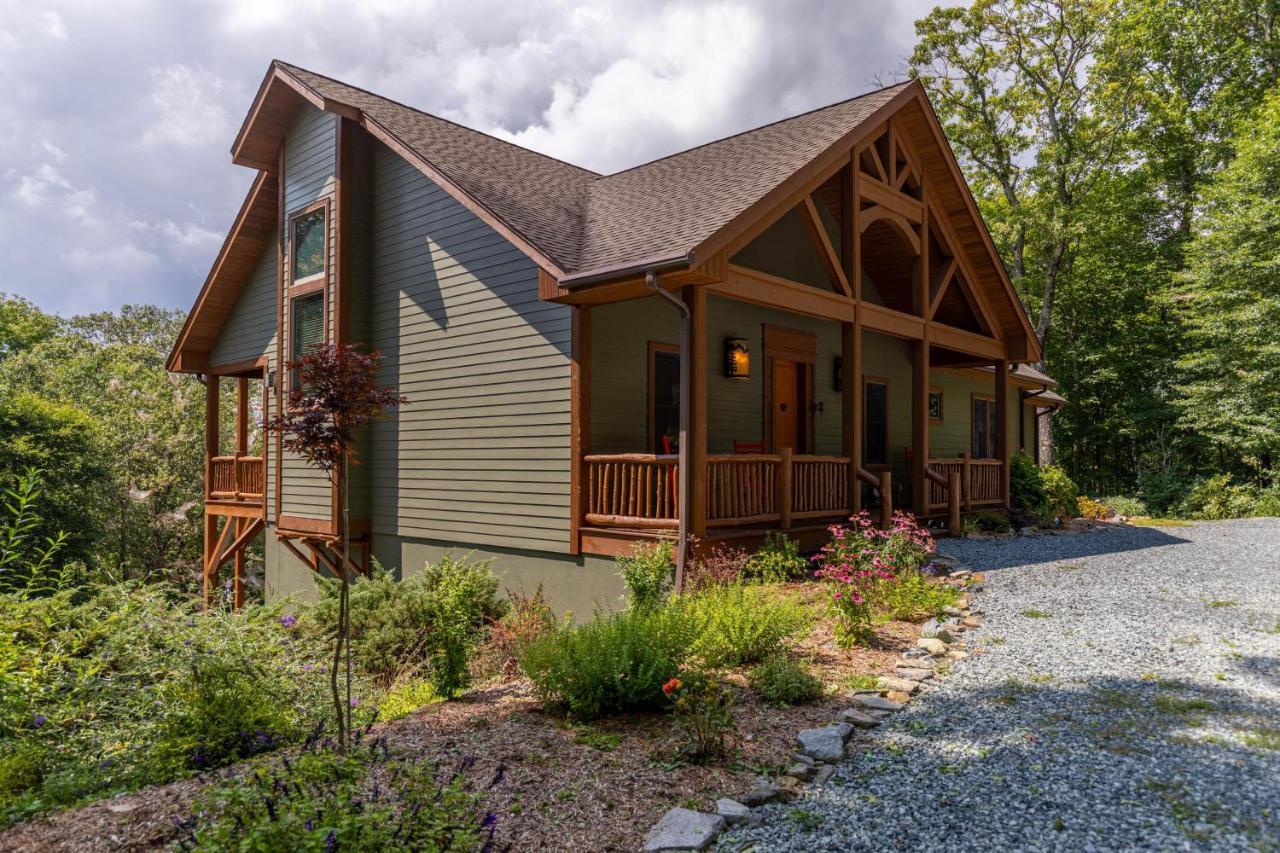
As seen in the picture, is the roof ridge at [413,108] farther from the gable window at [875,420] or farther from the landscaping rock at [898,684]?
the landscaping rock at [898,684]

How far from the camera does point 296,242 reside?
12.5m

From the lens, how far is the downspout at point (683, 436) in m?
7.70

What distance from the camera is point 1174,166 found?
2519 cm

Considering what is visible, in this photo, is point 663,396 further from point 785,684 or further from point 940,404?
point 940,404

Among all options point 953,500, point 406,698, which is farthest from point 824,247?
point 406,698

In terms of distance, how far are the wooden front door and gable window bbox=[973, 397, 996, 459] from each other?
7.91 meters

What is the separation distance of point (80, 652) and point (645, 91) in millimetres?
19404

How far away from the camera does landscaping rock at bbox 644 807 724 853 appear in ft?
10.6

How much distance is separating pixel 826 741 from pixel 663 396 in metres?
6.62

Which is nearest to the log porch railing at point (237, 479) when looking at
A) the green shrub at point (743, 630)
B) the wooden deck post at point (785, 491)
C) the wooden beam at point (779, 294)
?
the wooden deck post at point (785, 491)

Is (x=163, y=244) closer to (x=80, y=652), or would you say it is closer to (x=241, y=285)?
(x=241, y=285)

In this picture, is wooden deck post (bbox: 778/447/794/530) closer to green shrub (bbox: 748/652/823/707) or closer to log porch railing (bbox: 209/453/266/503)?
green shrub (bbox: 748/652/823/707)

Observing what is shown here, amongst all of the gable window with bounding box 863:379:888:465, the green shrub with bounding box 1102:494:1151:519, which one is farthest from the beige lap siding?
the green shrub with bounding box 1102:494:1151:519

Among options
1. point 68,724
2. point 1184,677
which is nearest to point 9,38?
point 68,724
